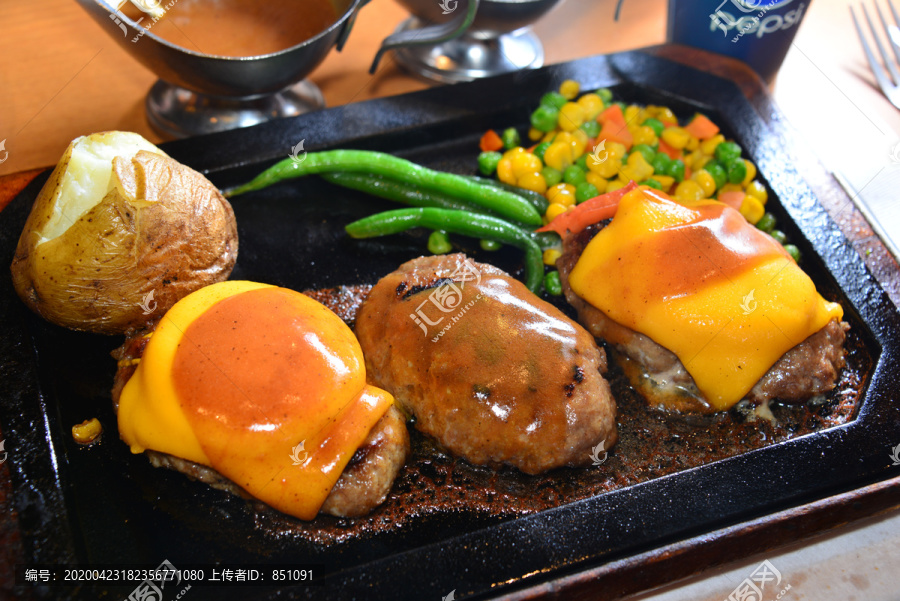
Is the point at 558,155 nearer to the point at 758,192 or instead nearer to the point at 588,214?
the point at 588,214

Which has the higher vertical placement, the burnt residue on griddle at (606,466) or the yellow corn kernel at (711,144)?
the yellow corn kernel at (711,144)

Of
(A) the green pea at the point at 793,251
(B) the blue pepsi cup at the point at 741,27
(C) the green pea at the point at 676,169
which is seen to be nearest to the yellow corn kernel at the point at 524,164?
(C) the green pea at the point at 676,169

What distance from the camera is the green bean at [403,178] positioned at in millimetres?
4293

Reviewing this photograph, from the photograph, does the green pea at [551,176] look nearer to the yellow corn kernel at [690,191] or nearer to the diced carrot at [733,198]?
the yellow corn kernel at [690,191]

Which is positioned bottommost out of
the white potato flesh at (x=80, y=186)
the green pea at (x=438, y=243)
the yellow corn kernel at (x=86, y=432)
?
the yellow corn kernel at (x=86, y=432)

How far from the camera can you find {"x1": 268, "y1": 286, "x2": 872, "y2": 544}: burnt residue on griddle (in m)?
3.13

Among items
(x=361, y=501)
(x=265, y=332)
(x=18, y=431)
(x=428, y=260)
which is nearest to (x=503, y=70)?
(x=428, y=260)

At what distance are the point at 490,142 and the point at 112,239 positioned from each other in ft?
8.79

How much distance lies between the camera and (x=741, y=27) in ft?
16.3
